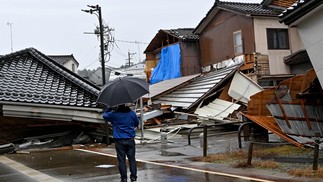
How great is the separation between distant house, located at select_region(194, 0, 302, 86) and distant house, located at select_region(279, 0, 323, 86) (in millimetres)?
14899

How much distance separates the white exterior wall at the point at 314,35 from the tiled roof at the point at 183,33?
69.9ft

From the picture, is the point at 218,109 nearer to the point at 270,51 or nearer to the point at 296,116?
the point at 270,51

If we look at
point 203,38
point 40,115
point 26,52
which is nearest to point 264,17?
point 203,38

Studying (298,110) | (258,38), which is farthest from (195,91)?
(298,110)

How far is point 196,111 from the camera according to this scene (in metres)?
20.9

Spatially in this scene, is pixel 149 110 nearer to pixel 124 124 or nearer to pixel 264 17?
pixel 264 17

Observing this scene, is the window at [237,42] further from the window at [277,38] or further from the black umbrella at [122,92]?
the black umbrella at [122,92]

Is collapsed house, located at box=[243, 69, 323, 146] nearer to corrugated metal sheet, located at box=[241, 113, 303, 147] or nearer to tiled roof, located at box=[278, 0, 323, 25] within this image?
corrugated metal sheet, located at box=[241, 113, 303, 147]

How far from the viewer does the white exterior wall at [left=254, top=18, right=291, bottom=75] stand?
24.4 metres

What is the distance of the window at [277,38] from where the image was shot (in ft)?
82.3

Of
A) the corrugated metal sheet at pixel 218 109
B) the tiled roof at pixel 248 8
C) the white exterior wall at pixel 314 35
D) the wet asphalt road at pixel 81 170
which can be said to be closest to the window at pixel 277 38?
the tiled roof at pixel 248 8

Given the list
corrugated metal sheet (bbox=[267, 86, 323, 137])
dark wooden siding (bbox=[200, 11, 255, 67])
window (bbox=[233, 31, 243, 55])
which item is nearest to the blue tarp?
dark wooden siding (bbox=[200, 11, 255, 67])

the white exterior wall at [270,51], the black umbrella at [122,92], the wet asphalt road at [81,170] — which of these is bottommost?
the wet asphalt road at [81,170]

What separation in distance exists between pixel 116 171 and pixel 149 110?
12920mm
